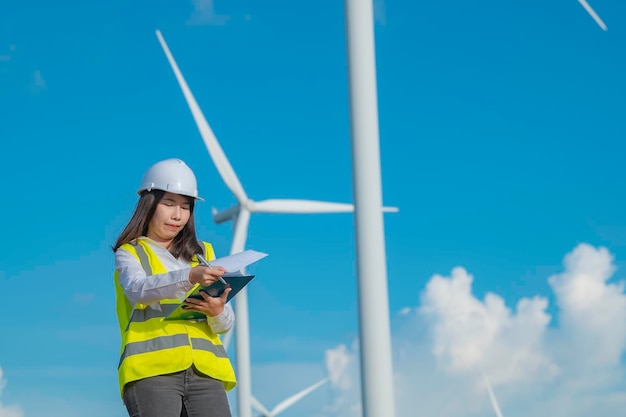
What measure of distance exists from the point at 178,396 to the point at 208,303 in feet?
1.87

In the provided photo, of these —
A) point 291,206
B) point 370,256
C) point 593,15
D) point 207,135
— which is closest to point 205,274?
point 370,256

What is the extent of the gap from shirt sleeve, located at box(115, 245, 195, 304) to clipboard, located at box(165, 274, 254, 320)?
0.07 m

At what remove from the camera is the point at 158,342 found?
562 cm

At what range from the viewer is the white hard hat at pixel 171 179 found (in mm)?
5875

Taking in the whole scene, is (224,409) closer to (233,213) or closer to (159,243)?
(159,243)

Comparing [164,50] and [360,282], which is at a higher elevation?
[164,50]

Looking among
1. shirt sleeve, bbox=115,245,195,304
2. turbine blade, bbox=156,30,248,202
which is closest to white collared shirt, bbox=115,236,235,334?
shirt sleeve, bbox=115,245,195,304

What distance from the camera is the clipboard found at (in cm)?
546

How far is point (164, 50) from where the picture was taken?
31.6 metres

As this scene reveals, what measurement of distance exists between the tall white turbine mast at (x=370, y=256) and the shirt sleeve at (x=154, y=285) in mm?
9450

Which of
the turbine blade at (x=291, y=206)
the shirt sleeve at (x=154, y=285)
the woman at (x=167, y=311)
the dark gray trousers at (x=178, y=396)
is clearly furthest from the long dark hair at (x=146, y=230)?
the turbine blade at (x=291, y=206)

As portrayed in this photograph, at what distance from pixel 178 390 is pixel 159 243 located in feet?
3.10

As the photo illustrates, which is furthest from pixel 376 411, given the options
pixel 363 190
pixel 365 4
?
pixel 365 4

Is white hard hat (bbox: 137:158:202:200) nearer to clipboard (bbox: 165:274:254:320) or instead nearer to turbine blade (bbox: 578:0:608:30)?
clipboard (bbox: 165:274:254:320)
